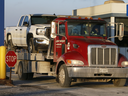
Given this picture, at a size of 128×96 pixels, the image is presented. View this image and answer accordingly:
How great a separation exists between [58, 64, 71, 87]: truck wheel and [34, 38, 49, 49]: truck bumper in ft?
10.4

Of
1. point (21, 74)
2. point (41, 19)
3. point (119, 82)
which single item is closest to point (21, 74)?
point (21, 74)

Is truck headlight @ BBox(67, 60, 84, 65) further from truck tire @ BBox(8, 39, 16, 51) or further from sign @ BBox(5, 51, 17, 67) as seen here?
truck tire @ BBox(8, 39, 16, 51)

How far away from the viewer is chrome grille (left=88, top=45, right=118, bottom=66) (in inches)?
487

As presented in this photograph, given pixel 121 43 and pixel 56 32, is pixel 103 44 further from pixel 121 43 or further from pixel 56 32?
pixel 121 43

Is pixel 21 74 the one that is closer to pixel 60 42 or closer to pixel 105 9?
pixel 60 42

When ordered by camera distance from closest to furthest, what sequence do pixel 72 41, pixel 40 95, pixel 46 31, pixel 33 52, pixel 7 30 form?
pixel 40 95 < pixel 72 41 < pixel 46 31 < pixel 33 52 < pixel 7 30

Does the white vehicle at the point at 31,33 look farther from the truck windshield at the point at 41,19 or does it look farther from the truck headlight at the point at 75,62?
the truck headlight at the point at 75,62

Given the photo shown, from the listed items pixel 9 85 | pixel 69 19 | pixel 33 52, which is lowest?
pixel 9 85

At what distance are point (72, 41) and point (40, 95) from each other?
3613mm

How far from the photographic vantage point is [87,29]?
44.9ft

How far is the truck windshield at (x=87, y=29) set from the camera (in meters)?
13.5

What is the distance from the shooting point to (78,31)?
535 inches

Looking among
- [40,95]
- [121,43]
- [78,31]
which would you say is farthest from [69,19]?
[121,43]

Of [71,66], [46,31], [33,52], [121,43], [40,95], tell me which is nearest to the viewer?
[40,95]
